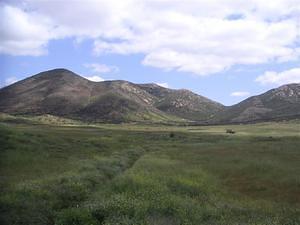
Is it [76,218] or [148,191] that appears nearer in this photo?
[76,218]

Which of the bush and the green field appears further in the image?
the green field

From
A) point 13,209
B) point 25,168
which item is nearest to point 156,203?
point 13,209

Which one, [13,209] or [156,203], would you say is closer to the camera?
[13,209]

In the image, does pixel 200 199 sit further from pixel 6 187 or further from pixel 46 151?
pixel 46 151

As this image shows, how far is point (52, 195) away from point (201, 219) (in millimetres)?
8909

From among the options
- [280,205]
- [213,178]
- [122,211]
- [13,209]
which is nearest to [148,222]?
[122,211]

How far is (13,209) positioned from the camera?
77.0 feet

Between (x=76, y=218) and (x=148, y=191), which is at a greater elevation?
(x=148, y=191)

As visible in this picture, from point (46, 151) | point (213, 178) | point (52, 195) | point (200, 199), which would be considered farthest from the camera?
point (46, 151)

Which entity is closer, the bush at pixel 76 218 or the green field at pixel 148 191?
the bush at pixel 76 218

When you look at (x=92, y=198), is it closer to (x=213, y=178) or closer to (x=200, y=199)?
(x=200, y=199)

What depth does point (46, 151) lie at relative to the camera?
195 ft

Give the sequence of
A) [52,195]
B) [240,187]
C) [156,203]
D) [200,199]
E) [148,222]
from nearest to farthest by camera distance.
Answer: [148,222] → [156,203] → [52,195] → [200,199] → [240,187]

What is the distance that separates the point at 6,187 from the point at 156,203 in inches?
375
